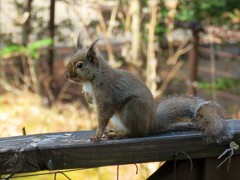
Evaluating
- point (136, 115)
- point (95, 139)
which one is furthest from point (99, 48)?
point (95, 139)

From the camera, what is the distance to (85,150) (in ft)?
4.75

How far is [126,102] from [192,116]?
29 cm

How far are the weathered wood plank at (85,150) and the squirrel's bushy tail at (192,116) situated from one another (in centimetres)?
5

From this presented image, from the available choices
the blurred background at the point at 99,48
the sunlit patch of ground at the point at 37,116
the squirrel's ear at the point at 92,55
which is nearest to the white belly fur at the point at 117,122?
the squirrel's ear at the point at 92,55

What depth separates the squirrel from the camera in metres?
1.92

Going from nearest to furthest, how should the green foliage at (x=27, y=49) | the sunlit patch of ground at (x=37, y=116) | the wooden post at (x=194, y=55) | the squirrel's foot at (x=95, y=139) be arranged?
1. the squirrel's foot at (x=95, y=139)
2. the sunlit patch of ground at (x=37, y=116)
3. the wooden post at (x=194, y=55)
4. the green foliage at (x=27, y=49)

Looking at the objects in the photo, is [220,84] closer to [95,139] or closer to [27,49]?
[27,49]

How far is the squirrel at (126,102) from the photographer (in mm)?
1921

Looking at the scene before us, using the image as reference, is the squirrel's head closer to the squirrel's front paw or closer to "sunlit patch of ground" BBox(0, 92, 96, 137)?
the squirrel's front paw

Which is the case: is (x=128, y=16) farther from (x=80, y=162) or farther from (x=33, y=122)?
(x=80, y=162)

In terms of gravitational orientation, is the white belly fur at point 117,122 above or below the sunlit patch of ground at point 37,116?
above

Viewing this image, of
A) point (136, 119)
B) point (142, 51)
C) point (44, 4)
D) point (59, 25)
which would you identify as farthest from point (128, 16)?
point (136, 119)

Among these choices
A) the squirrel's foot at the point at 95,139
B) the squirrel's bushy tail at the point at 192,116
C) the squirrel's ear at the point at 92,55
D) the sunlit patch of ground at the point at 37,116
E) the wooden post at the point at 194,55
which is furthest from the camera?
the wooden post at the point at 194,55

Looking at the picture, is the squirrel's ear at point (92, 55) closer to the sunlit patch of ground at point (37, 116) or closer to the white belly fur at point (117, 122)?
the white belly fur at point (117, 122)
